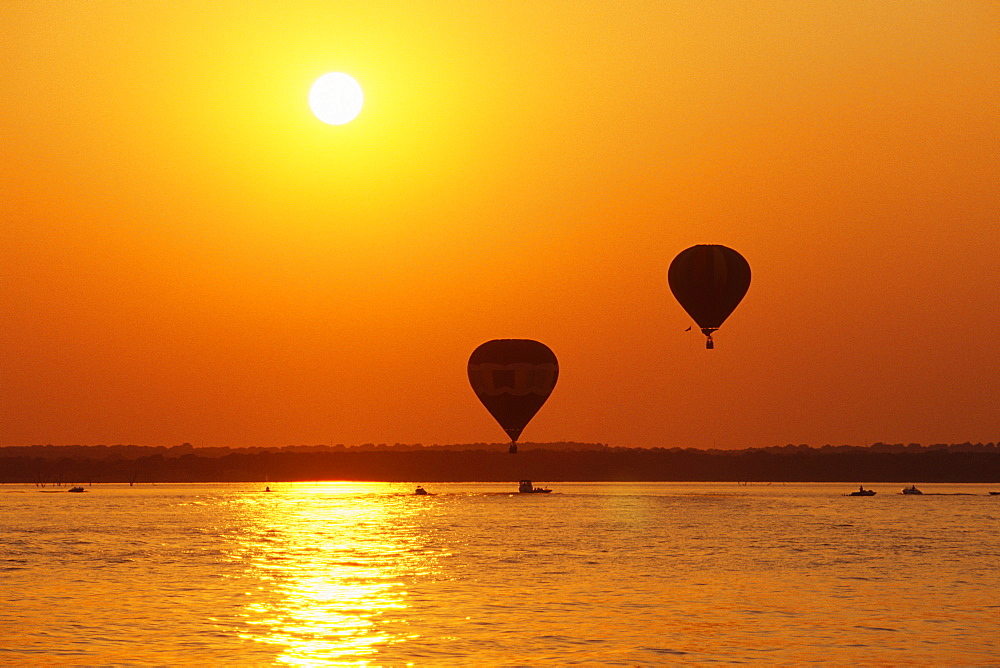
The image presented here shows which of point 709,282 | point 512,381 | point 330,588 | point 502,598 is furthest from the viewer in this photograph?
point 512,381

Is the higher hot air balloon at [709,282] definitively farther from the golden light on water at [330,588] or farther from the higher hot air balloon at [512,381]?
the higher hot air balloon at [512,381]

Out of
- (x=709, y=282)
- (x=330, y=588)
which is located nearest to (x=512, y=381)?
(x=709, y=282)

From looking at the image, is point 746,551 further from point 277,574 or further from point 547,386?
point 547,386

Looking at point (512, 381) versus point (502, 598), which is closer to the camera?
point (502, 598)

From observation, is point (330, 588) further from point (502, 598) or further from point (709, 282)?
point (709, 282)

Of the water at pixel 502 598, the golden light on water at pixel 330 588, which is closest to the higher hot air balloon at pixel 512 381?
the golden light on water at pixel 330 588

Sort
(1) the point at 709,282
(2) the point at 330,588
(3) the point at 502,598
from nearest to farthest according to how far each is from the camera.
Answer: (3) the point at 502,598 < (2) the point at 330,588 < (1) the point at 709,282
